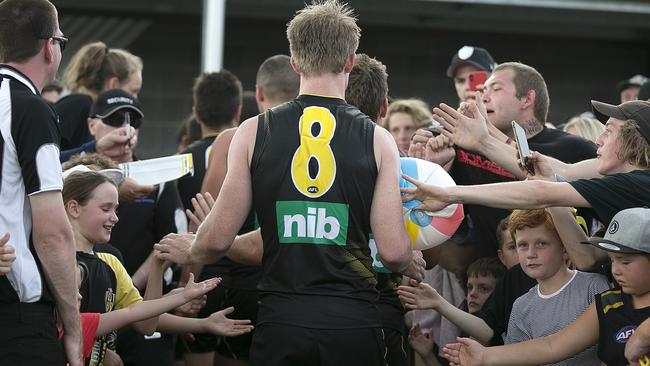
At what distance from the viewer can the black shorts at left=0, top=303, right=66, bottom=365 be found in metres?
4.09

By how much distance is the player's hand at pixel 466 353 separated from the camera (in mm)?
4891

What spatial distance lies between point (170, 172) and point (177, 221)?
76cm

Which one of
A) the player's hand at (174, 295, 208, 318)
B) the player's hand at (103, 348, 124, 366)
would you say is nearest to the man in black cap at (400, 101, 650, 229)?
the player's hand at (174, 295, 208, 318)

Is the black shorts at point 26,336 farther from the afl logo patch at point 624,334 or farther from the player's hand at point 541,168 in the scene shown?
the afl logo patch at point 624,334

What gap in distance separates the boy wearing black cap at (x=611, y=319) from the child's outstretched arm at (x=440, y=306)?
283 mm

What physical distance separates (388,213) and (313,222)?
30 centimetres

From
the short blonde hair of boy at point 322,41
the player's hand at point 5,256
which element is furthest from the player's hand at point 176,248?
the short blonde hair of boy at point 322,41

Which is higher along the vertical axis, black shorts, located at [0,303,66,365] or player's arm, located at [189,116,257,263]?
player's arm, located at [189,116,257,263]

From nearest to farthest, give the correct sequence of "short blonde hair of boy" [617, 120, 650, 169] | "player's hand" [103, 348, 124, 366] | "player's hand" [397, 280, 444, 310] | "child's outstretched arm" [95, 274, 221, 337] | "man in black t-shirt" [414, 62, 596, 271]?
"short blonde hair of boy" [617, 120, 650, 169]
"child's outstretched arm" [95, 274, 221, 337]
"player's hand" [397, 280, 444, 310]
"player's hand" [103, 348, 124, 366]
"man in black t-shirt" [414, 62, 596, 271]

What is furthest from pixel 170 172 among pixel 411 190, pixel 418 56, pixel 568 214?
pixel 418 56

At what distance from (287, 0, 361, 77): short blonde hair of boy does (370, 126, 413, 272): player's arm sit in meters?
0.35

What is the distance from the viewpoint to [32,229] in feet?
13.6

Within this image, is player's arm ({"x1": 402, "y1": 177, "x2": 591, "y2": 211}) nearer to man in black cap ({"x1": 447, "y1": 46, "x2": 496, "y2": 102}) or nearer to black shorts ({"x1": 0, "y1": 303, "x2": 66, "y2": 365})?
black shorts ({"x1": 0, "y1": 303, "x2": 66, "y2": 365})

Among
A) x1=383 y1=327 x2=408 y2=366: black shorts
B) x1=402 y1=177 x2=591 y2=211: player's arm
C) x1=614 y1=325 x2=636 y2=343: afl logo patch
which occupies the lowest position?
x1=383 y1=327 x2=408 y2=366: black shorts
